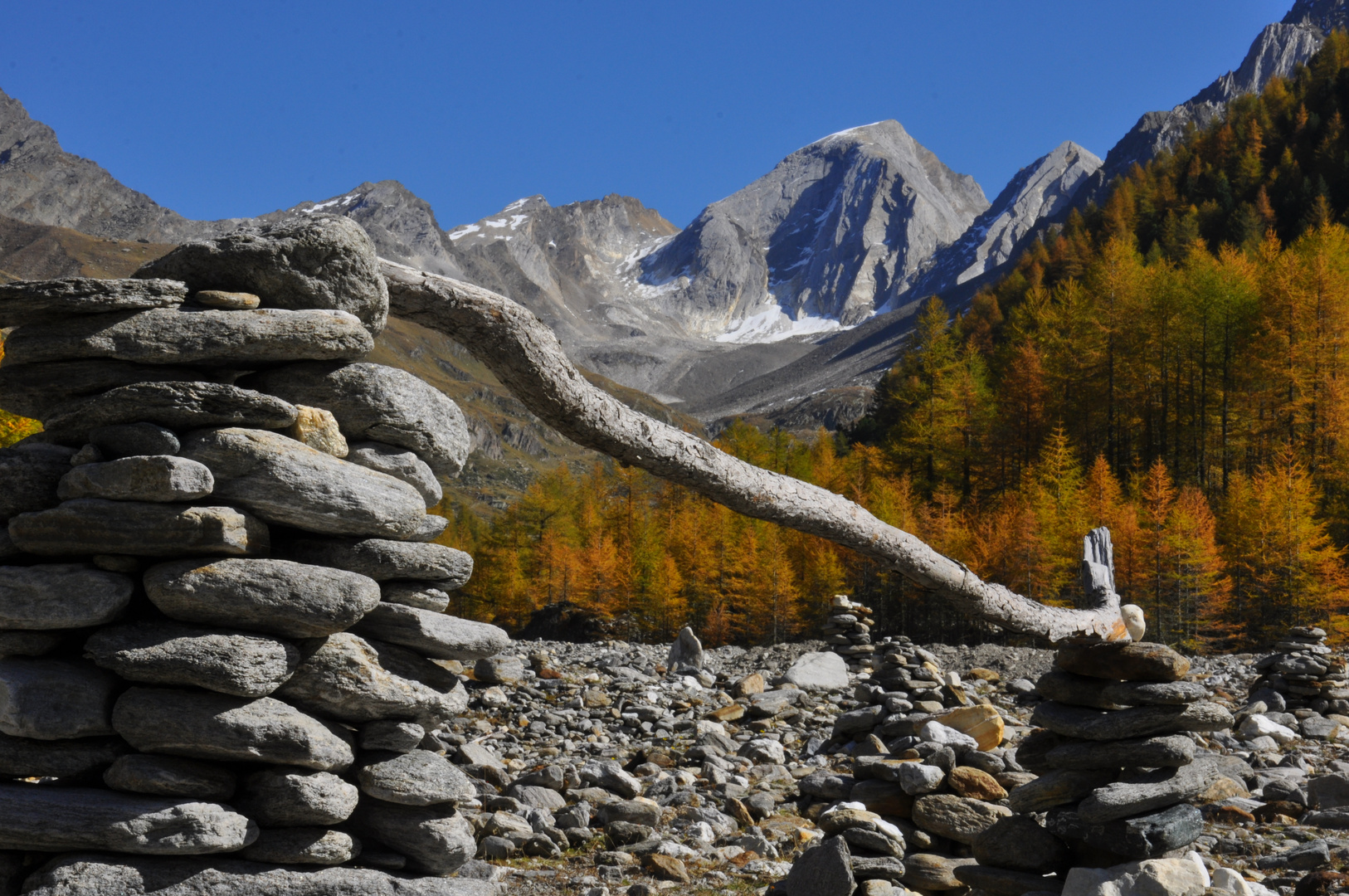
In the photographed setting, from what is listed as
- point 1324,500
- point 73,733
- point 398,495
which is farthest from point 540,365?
point 1324,500

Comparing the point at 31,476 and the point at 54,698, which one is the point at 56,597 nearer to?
the point at 54,698

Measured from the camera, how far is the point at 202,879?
4066mm

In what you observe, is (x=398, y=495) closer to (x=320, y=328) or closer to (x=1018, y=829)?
(x=320, y=328)

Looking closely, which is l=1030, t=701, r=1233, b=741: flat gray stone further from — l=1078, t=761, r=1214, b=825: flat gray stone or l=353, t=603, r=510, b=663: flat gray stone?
l=353, t=603, r=510, b=663: flat gray stone

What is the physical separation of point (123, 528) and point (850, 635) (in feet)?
66.3

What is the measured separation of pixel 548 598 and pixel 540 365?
181 ft

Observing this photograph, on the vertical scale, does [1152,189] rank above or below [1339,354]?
above

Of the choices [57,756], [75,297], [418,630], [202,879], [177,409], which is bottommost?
[202,879]

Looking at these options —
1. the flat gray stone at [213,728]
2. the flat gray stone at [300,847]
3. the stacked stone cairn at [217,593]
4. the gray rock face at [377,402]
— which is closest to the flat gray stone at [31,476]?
the stacked stone cairn at [217,593]

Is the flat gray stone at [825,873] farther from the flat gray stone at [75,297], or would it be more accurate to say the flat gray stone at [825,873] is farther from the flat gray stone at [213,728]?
the flat gray stone at [75,297]

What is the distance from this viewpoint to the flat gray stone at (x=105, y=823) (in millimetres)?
3949

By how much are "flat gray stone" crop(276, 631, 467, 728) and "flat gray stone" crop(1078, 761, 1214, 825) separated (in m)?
4.28

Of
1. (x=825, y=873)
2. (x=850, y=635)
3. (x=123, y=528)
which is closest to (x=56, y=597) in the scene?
(x=123, y=528)

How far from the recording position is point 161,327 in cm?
434
